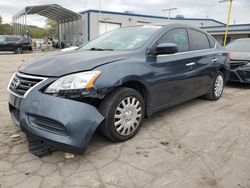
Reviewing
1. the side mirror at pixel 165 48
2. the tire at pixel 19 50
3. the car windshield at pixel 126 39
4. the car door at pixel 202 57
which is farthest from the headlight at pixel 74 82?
the tire at pixel 19 50

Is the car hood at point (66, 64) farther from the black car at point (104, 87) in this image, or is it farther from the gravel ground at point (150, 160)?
the gravel ground at point (150, 160)

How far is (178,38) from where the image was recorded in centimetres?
382

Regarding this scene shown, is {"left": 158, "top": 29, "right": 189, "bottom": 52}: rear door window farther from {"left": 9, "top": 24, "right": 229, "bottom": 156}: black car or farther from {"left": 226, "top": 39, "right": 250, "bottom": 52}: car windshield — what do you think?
{"left": 226, "top": 39, "right": 250, "bottom": 52}: car windshield

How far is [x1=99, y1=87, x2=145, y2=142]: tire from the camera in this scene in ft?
8.77

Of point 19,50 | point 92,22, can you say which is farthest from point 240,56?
point 92,22

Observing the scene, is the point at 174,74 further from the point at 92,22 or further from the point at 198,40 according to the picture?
the point at 92,22

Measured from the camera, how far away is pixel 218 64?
188 inches

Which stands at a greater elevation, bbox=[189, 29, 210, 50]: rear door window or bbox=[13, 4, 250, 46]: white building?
bbox=[13, 4, 250, 46]: white building

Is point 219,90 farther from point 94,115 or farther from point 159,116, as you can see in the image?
point 94,115

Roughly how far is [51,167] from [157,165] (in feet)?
3.68

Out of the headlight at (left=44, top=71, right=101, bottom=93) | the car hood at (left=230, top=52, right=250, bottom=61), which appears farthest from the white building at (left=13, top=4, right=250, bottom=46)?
the headlight at (left=44, top=71, right=101, bottom=93)

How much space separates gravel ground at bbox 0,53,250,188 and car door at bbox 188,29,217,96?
3.15 feet

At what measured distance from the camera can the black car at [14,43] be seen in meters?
19.5

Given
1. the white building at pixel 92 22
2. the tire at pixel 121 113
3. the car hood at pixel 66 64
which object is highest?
the white building at pixel 92 22
